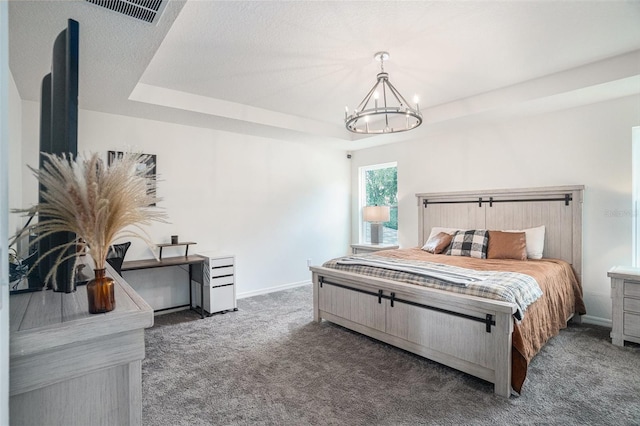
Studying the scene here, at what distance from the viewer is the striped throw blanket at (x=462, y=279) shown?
7.62 feet

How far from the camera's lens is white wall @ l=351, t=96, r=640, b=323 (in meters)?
3.38

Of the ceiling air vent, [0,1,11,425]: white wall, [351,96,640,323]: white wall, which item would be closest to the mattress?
[351,96,640,323]: white wall

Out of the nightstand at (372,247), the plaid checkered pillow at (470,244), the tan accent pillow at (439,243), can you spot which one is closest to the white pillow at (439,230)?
the tan accent pillow at (439,243)

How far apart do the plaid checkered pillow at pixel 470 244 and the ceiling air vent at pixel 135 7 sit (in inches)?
148

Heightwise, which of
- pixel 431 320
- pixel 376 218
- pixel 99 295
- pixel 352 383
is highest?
pixel 376 218

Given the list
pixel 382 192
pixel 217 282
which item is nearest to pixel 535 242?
pixel 382 192

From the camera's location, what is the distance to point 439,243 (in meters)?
4.19

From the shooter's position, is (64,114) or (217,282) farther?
(217,282)

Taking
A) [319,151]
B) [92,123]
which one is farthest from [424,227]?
[92,123]

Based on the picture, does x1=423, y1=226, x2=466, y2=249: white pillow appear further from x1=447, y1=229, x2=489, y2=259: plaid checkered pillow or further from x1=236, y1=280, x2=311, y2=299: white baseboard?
x1=236, y1=280, x2=311, y2=299: white baseboard

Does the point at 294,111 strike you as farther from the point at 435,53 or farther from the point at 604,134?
the point at 604,134

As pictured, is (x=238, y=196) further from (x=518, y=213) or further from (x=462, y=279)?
(x=518, y=213)

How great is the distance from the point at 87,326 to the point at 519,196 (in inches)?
176

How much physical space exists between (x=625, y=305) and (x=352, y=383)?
2590mm
